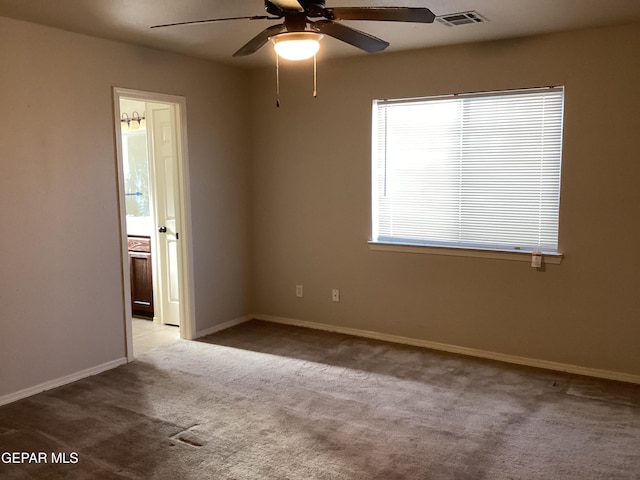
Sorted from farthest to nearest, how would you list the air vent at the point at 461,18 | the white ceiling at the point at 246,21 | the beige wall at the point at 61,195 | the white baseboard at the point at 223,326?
the white baseboard at the point at 223,326
the beige wall at the point at 61,195
the air vent at the point at 461,18
the white ceiling at the point at 246,21

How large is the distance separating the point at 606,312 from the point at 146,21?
12.3 feet

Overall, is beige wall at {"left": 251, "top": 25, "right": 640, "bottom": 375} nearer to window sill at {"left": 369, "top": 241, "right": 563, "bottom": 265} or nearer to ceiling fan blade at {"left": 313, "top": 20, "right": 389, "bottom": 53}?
window sill at {"left": 369, "top": 241, "right": 563, "bottom": 265}

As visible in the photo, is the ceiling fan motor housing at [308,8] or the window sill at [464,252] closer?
the ceiling fan motor housing at [308,8]

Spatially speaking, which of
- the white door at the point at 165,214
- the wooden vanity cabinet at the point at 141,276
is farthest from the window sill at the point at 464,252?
the wooden vanity cabinet at the point at 141,276

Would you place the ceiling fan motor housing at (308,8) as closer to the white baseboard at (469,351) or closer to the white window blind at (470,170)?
the white window blind at (470,170)

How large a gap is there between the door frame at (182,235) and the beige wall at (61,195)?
5 cm

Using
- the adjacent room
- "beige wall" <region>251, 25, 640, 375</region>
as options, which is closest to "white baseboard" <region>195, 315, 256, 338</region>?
the adjacent room

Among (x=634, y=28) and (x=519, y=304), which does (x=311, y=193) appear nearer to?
(x=519, y=304)

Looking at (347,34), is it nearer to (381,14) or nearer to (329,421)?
(381,14)

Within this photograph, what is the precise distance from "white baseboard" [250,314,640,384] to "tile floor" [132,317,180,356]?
859 mm

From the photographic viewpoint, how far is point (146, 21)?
3.52 metres

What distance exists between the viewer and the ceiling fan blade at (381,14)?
8.11ft

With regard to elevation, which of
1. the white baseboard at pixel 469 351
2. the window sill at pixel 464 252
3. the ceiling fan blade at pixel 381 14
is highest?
the ceiling fan blade at pixel 381 14

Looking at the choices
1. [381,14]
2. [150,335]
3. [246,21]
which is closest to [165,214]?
[150,335]
